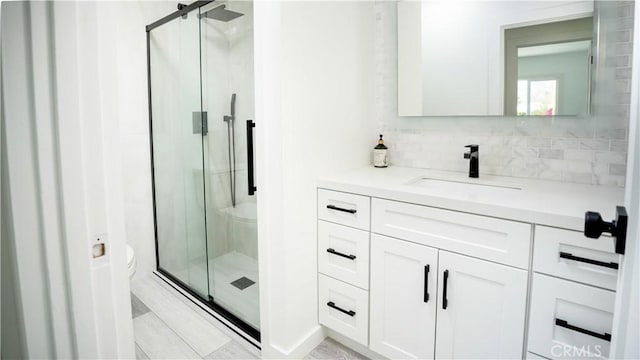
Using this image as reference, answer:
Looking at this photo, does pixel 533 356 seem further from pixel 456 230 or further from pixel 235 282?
pixel 235 282

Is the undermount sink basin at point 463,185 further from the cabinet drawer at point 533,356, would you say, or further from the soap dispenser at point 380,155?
the cabinet drawer at point 533,356

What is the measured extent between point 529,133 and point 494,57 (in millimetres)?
416

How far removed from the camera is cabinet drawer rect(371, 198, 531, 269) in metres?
1.23

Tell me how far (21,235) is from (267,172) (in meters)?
1.15

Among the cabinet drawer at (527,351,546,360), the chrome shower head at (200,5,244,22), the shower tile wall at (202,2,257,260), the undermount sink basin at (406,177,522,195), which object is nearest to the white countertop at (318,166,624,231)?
the undermount sink basin at (406,177,522,195)

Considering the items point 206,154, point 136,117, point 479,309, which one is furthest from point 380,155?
point 136,117

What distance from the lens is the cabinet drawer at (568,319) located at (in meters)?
1.09

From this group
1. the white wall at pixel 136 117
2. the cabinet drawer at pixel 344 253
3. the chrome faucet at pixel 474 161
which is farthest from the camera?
the white wall at pixel 136 117

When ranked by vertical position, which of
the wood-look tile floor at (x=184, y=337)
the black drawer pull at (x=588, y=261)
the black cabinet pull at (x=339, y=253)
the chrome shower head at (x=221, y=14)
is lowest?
the wood-look tile floor at (x=184, y=337)

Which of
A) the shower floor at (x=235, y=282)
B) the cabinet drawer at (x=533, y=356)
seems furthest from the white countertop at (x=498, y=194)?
the shower floor at (x=235, y=282)

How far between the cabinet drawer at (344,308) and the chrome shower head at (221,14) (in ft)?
5.00

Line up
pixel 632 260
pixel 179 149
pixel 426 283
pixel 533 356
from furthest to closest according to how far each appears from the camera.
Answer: pixel 179 149
pixel 426 283
pixel 533 356
pixel 632 260

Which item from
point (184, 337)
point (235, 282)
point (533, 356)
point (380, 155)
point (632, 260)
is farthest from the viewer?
point (235, 282)

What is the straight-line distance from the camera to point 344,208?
1.69 meters
